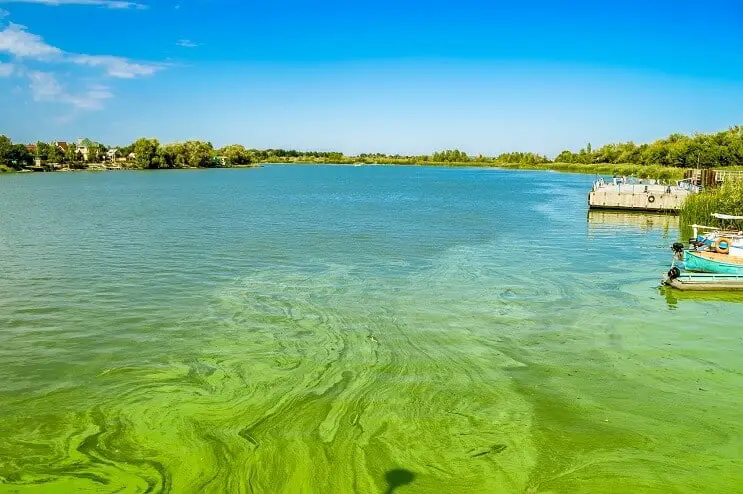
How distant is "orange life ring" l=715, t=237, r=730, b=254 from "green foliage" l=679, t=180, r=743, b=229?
8.11 metres

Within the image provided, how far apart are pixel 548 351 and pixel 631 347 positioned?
1.84 meters

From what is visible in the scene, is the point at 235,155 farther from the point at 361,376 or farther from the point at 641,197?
the point at 361,376

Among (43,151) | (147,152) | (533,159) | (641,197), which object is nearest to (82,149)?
(43,151)

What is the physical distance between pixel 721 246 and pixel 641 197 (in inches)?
964

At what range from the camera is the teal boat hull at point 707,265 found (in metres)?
16.6

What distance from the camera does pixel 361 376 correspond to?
945cm

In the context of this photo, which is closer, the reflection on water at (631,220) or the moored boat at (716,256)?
the moored boat at (716,256)

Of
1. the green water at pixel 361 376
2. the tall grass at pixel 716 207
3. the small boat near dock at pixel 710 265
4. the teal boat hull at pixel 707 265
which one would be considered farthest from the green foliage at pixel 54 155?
the teal boat hull at pixel 707 265

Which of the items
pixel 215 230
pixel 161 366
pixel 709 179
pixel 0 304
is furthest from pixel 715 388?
pixel 709 179

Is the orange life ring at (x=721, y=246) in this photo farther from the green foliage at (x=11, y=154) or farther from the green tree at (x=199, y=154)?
the green tree at (x=199, y=154)

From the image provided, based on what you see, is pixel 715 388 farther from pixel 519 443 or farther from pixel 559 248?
pixel 559 248

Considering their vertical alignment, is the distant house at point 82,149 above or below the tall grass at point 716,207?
above

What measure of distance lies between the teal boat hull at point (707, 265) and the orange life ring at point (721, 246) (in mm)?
506

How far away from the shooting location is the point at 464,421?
7.84 m
